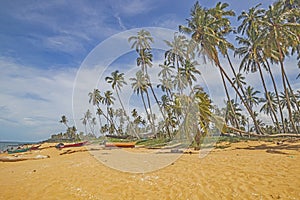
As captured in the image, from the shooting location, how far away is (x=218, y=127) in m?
18.8

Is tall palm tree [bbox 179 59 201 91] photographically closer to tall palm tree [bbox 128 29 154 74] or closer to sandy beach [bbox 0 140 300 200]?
tall palm tree [bbox 128 29 154 74]

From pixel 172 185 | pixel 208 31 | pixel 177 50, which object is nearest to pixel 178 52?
pixel 177 50

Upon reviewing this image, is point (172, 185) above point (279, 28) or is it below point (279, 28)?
below

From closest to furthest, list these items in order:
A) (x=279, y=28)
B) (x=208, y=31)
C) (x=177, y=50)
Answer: (x=279, y=28) → (x=208, y=31) → (x=177, y=50)

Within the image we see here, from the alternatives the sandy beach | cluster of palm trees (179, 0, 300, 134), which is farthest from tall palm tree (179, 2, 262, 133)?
the sandy beach

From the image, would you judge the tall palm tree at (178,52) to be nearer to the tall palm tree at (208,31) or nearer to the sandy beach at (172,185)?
the tall palm tree at (208,31)

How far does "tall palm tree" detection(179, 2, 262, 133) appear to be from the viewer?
22656 mm

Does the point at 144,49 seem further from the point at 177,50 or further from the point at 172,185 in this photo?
the point at 172,185

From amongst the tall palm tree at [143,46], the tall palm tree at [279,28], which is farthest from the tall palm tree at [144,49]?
the tall palm tree at [279,28]

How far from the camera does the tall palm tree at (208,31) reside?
22.7 m

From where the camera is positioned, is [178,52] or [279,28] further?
[178,52]

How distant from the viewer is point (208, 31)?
75.1 ft

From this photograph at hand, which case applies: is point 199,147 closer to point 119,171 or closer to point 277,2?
point 119,171

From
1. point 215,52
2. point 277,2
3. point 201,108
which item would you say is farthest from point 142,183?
point 277,2
